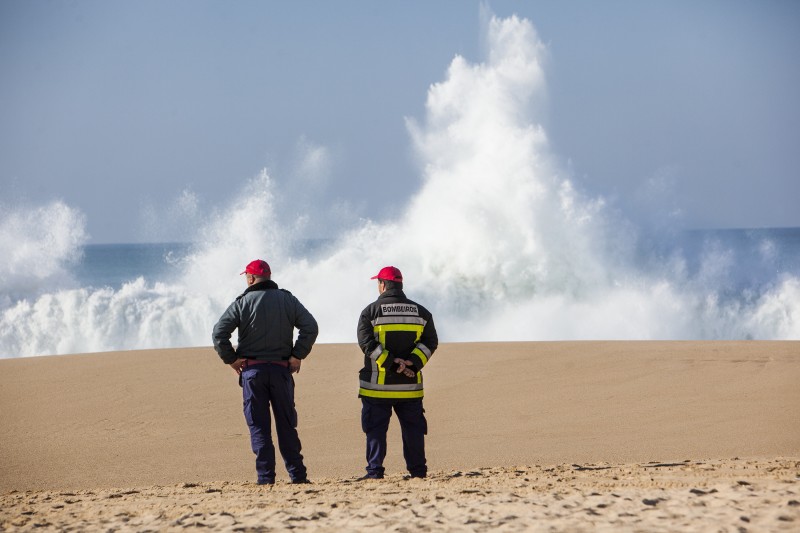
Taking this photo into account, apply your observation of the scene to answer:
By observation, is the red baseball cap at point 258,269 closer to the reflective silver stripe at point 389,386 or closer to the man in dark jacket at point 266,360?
the man in dark jacket at point 266,360

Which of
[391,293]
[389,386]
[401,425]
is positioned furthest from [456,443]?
[391,293]

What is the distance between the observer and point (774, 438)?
27.6 feet

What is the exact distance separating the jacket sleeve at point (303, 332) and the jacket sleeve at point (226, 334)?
0.44m

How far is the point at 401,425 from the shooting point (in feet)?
21.0

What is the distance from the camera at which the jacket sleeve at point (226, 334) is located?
623cm

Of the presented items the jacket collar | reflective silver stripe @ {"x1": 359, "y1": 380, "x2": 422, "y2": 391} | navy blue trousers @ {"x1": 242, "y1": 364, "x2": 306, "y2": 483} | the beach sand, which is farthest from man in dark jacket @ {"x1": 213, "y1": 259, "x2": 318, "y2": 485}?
the jacket collar

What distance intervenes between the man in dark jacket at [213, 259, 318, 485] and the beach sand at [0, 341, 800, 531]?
28 centimetres

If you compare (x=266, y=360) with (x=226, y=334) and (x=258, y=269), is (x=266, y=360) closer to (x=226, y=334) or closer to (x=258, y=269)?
(x=226, y=334)

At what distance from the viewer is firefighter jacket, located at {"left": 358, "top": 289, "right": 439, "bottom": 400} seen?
248 inches

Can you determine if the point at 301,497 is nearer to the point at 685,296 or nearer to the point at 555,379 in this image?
the point at 555,379

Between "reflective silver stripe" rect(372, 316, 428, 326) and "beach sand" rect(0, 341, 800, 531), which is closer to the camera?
"beach sand" rect(0, 341, 800, 531)

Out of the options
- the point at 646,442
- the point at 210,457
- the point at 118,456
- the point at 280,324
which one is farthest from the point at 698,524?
the point at 118,456

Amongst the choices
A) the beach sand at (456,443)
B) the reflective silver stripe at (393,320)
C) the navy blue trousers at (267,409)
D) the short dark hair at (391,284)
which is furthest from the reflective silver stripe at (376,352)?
the beach sand at (456,443)

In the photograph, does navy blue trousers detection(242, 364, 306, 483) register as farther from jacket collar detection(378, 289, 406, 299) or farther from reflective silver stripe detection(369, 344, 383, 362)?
jacket collar detection(378, 289, 406, 299)
